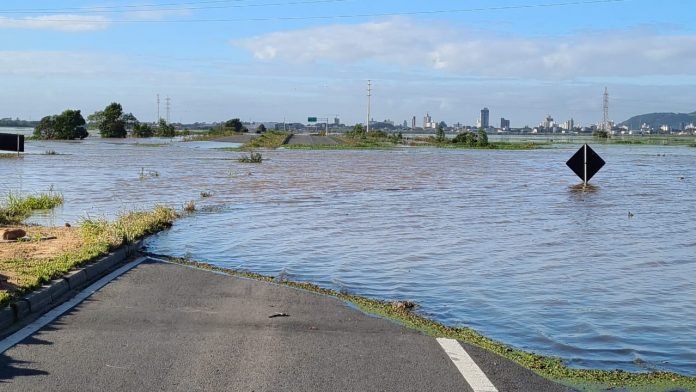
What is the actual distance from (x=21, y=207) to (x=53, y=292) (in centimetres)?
1136

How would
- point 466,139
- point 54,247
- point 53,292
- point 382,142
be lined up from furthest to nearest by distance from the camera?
point 382,142 → point 466,139 → point 54,247 → point 53,292

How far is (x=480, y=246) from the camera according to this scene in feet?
50.4

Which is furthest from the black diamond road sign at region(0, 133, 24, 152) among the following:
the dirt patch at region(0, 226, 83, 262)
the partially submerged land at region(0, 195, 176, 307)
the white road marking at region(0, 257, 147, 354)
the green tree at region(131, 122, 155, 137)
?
the green tree at region(131, 122, 155, 137)

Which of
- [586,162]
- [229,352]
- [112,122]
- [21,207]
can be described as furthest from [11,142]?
[112,122]

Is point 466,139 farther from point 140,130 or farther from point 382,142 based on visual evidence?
point 140,130

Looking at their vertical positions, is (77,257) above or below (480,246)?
above

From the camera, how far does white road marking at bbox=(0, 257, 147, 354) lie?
6880mm

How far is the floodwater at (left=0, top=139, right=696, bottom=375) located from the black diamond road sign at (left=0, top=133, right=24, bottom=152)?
7.35 m

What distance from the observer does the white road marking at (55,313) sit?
688cm

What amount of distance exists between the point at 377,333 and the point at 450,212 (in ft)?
48.9

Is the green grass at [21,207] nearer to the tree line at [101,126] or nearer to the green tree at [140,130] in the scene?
the tree line at [101,126]

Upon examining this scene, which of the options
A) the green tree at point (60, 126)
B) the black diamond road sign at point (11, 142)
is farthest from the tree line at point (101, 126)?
the black diamond road sign at point (11, 142)

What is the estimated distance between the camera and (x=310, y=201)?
2511 centimetres

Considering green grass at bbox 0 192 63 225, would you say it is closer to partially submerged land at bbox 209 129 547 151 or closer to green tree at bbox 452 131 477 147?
partially submerged land at bbox 209 129 547 151
